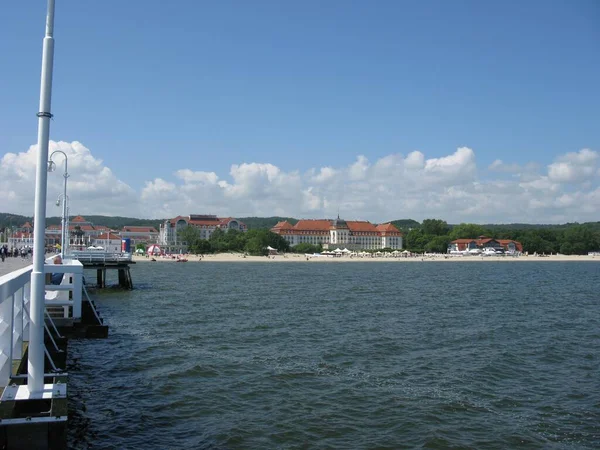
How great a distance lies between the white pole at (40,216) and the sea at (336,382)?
3.57 m

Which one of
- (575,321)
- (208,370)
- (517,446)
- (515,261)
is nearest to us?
(517,446)

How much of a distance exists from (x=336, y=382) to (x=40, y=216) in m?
10.7

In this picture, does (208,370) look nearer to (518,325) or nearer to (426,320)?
(426,320)

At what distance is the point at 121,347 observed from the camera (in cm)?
2255

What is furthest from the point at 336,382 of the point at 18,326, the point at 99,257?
the point at 99,257

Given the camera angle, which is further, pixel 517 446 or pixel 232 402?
pixel 232 402

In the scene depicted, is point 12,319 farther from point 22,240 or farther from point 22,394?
point 22,240

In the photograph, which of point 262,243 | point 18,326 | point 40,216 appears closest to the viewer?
point 40,216

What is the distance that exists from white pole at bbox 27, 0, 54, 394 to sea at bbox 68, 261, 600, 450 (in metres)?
3.57

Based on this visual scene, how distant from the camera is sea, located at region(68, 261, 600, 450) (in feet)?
41.7

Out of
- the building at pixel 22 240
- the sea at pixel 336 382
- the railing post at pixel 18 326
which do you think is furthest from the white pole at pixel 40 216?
the building at pixel 22 240

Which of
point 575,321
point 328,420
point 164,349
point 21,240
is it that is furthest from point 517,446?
point 21,240

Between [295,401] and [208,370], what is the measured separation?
4483 millimetres

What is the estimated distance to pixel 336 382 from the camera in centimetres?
1697
